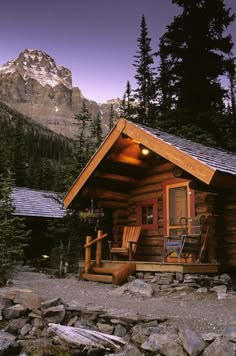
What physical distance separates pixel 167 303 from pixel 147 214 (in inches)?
196

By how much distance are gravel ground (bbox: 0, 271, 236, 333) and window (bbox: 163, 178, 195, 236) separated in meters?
2.66

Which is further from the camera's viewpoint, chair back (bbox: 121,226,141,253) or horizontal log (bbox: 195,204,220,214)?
chair back (bbox: 121,226,141,253)

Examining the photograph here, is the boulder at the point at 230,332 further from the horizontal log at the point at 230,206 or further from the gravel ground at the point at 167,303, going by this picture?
the horizontal log at the point at 230,206

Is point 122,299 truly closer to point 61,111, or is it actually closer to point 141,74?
point 141,74

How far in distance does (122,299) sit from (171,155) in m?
3.80

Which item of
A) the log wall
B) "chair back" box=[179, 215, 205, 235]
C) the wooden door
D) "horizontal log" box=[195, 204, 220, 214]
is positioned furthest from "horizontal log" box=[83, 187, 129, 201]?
the log wall

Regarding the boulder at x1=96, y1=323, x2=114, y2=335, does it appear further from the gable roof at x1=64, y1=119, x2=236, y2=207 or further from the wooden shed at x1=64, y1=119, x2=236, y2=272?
the gable roof at x1=64, y1=119, x2=236, y2=207

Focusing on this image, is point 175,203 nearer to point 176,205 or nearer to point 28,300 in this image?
point 176,205

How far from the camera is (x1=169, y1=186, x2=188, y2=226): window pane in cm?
1122

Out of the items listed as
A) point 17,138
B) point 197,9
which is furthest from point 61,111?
point 197,9

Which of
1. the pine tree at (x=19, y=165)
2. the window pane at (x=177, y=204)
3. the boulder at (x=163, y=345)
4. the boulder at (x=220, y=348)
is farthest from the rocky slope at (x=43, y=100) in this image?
the boulder at (x=220, y=348)

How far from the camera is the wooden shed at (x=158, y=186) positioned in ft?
32.0

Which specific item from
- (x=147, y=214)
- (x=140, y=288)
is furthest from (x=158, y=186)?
(x=140, y=288)

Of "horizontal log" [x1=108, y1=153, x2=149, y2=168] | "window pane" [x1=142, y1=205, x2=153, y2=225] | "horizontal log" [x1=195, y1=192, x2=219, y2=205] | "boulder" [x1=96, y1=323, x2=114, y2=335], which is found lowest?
"boulder" [x1=96, y1=323, x2=114, y2=335]
